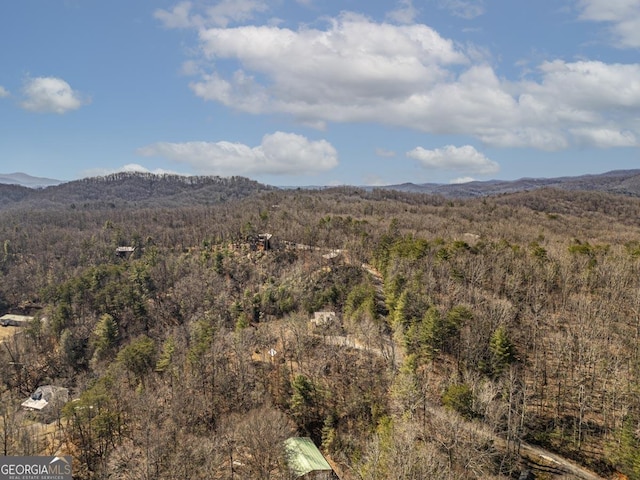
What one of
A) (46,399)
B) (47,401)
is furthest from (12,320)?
(47,401)

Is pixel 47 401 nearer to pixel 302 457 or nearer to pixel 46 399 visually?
pixel 46 399

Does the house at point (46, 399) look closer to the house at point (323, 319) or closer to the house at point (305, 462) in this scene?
the house at point (305, 462)

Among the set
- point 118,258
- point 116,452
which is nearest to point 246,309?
point 116,452

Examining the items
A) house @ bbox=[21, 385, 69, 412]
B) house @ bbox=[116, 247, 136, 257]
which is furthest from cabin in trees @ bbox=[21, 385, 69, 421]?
house @ bbox=[116, 247, 136, 257]

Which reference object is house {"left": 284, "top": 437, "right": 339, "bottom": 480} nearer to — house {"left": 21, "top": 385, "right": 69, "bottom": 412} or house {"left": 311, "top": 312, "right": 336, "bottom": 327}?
house {"left": 311, "top": 312, "right": 336, "bottom": 327}

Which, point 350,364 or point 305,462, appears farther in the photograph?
point 350,364
